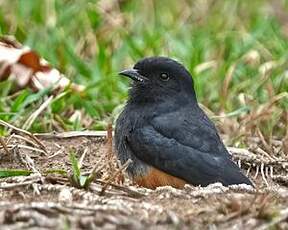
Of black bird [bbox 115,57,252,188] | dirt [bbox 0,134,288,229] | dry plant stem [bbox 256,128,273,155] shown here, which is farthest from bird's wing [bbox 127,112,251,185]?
dry plant stem [bbox 256,128,273,155]

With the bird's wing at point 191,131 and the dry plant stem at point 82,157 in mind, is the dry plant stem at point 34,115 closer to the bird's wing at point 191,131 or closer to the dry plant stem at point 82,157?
the dry plant stem at point 82,157

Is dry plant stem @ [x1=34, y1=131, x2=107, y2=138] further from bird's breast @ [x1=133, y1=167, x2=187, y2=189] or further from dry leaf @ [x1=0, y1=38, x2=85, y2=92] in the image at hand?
bird's breast @ [x1=133, y1=167, x2=187, y2=189]

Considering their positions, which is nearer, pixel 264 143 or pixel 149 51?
pixel 264 143

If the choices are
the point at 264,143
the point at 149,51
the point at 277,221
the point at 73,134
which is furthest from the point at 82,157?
the point at 149,51

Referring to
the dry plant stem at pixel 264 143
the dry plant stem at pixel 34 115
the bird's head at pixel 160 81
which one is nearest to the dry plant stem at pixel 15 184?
the bird's head at pixel 160 81

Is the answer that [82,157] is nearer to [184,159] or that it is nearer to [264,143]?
[184,159]

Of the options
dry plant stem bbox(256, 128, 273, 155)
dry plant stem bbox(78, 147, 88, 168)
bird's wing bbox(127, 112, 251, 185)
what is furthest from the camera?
dry plant stem bbox(256, 128, 273, 155)
